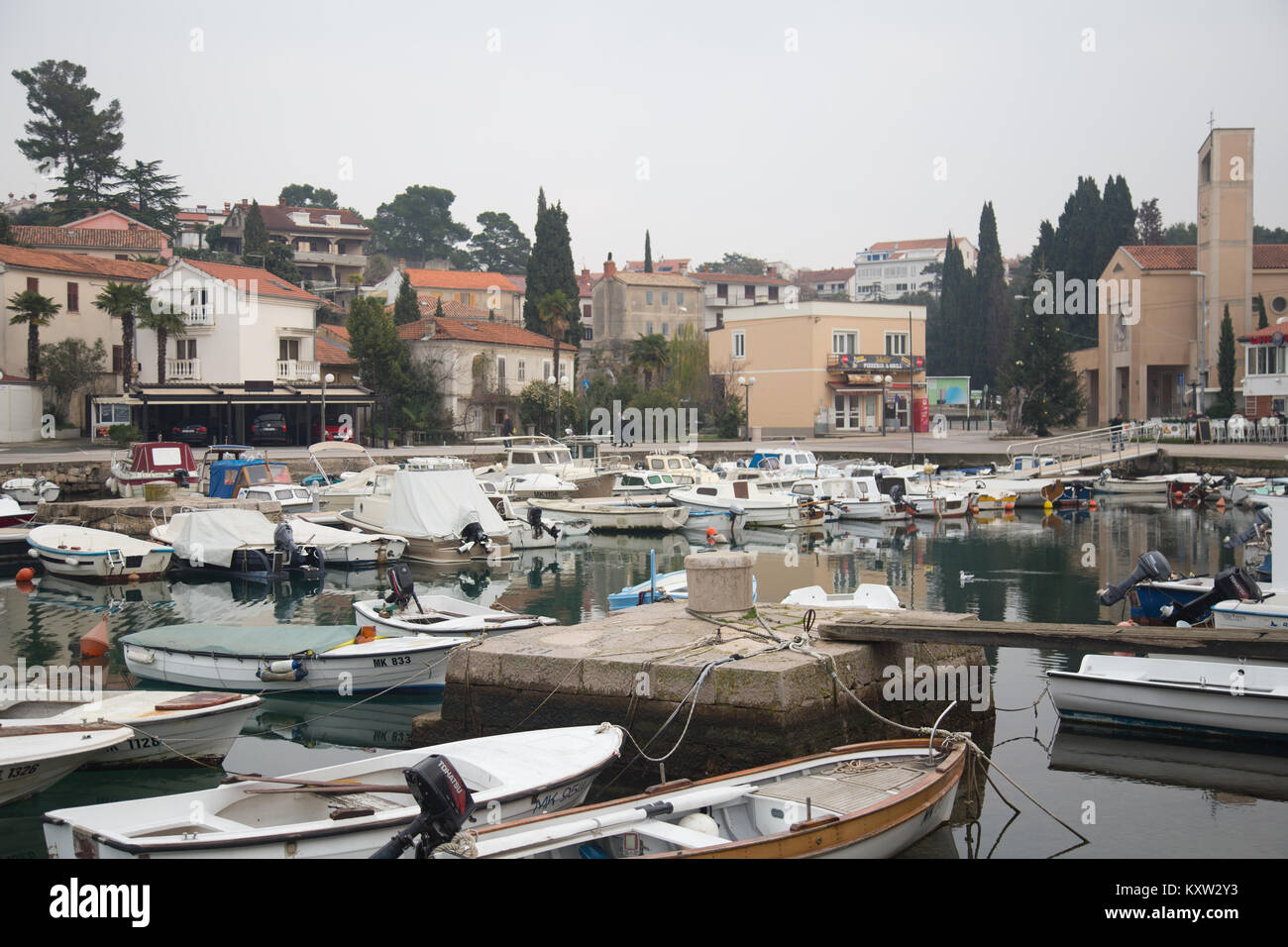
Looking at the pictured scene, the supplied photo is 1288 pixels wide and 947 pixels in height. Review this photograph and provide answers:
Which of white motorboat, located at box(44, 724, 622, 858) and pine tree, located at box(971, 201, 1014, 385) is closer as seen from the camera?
white motorboat, located at box(44, 724, 622, 858)

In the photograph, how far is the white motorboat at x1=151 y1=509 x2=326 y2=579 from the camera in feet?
85.7

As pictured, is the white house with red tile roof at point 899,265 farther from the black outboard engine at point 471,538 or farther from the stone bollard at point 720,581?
the stone bollard at point 720,581

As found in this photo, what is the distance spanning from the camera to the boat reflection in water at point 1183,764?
1159cm

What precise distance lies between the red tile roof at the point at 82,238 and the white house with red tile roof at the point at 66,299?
31.7 feet

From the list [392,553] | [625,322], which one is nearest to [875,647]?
[392,553]

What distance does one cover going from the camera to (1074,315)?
7119 cm

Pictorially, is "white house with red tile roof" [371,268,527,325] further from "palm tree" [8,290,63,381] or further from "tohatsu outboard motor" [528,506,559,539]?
"tohatsu outboard motor" [528,506,559,539]

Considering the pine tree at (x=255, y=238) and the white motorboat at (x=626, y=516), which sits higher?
the pine tree at (x=255, y=238)

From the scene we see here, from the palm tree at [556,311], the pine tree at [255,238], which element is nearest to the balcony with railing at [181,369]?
the palm tree at [556,311]

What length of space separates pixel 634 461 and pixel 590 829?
40618mm

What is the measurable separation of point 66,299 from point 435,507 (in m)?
31.5

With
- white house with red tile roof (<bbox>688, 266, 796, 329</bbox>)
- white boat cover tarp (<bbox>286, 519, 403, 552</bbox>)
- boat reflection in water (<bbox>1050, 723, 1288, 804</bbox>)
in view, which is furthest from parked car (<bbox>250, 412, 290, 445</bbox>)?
white house with red tile roof (<bbox>688, 266, 796, 329</bbox>)

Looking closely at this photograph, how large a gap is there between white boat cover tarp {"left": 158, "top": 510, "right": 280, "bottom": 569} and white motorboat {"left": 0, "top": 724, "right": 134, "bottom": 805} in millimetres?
15832

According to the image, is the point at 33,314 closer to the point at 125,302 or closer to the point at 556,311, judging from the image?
the point at 125,302
